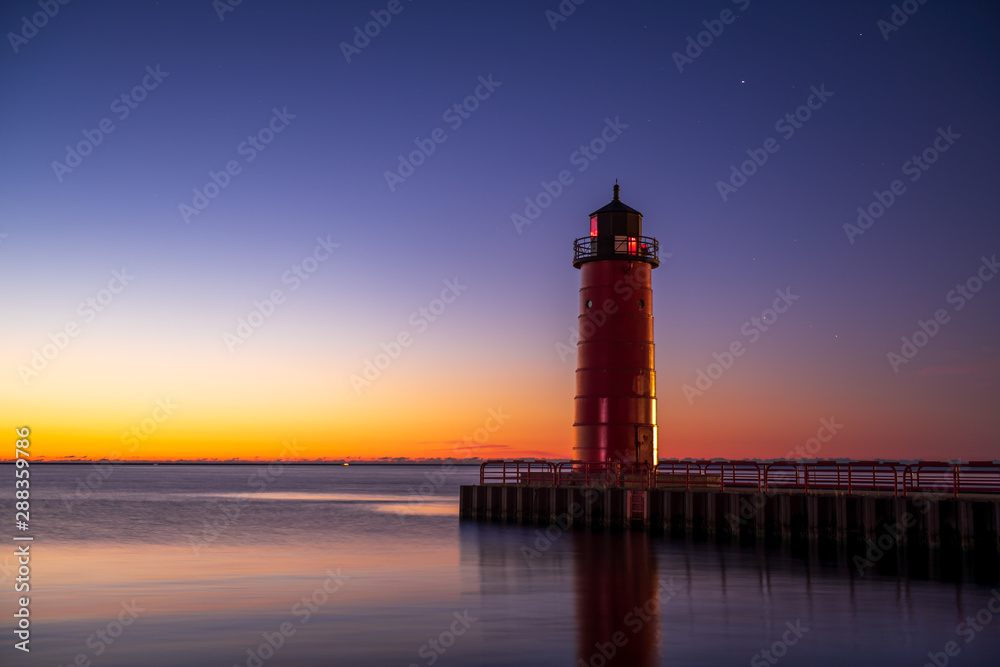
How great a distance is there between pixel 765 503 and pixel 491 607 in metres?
12.1

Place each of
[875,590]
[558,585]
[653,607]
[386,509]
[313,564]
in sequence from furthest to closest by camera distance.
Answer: [386,509] → [313,564] → [558,585] → [875,590] → [653,607]

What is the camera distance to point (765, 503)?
2803 centimetres

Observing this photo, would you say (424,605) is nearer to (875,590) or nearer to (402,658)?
(402,658)

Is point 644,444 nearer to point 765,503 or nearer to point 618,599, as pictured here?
point 765,503

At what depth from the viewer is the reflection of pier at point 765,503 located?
23797mm

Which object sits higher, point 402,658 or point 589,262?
point 589,262

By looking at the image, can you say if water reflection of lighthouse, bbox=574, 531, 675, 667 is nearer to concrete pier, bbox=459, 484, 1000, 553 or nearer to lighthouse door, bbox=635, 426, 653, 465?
concrete pier, bbox=459, 484, 1000, 553

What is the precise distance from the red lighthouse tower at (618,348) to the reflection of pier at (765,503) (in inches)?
37.7

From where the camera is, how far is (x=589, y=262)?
33.6 metres

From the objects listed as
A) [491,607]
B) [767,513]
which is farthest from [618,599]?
[767,513]

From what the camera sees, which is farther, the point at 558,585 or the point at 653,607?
the point at 558,585

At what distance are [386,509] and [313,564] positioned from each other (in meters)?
35.1

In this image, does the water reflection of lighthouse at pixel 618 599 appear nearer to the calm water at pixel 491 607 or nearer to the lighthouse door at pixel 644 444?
the calm water at pixel 491 607

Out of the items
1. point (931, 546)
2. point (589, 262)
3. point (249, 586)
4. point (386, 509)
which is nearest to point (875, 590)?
point (931, 546)
